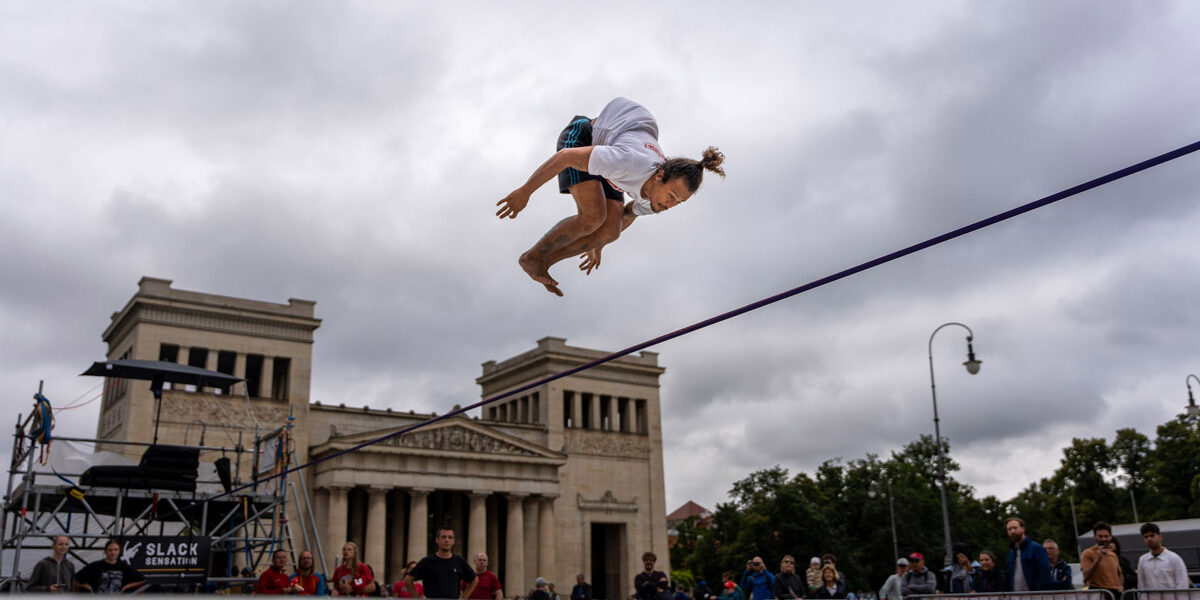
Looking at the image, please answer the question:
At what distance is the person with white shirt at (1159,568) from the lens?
9.46 metres

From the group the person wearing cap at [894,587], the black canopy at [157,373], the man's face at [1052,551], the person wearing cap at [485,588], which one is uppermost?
the black canopy at [157,373]

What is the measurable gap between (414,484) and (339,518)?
427 cm

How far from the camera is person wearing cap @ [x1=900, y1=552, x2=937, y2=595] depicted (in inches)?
494

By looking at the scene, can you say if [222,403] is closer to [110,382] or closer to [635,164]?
[110,382]

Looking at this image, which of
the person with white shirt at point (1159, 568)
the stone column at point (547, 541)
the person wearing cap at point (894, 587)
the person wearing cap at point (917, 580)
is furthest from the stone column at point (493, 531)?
the person with white shirt at point (1159, 568)

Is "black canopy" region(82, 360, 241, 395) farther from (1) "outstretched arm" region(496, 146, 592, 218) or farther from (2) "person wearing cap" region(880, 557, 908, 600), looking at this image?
(1) "outstretched arm" region(496, 146, 592, 218)

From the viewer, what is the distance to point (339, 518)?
42.4 meters

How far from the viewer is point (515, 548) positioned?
1866 inches

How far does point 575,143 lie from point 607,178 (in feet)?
1.75

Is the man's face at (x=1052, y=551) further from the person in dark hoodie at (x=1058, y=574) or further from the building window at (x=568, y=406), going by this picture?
the building window at (x=568, y=406)

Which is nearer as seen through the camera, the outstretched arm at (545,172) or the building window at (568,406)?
the outstretched arm at (545,172)

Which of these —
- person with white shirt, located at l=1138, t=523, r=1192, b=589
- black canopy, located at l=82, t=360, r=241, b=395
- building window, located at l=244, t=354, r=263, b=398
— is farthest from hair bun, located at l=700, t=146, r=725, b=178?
building window, located at l=244, t=354, r=263, b=398

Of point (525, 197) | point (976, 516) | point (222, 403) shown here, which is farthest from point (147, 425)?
point (976, 516)

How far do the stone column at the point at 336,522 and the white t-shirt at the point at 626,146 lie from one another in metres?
38.5
